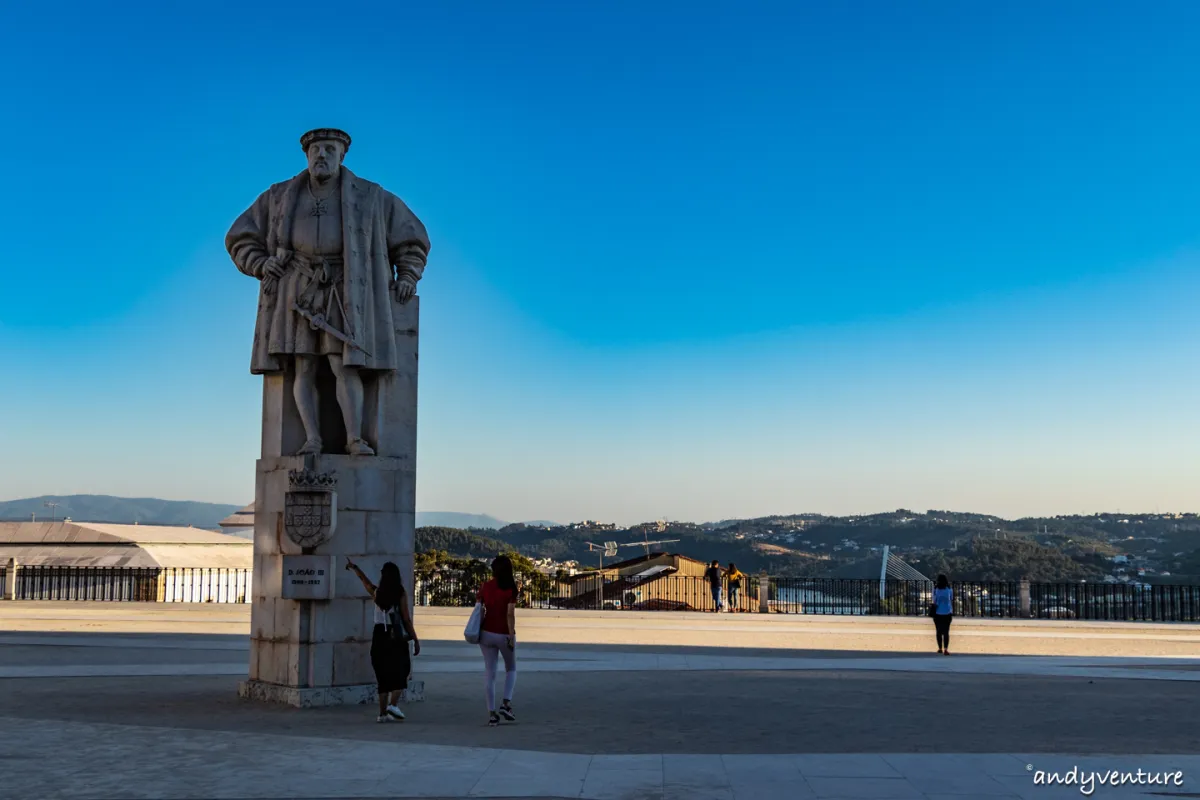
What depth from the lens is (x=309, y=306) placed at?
36.8 ft

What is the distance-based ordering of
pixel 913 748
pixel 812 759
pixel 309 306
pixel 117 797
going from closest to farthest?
pixel 117 797
pixel 812 759
pixel 913 748
pixel 309 306

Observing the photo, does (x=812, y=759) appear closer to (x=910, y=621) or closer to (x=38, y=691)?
(x=38, y=691)

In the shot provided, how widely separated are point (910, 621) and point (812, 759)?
21254 millimetres

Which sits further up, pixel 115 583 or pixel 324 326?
pixel 324 326

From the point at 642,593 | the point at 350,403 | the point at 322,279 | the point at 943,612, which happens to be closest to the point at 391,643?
the point at 350,403

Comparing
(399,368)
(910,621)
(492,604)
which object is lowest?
(910,621)

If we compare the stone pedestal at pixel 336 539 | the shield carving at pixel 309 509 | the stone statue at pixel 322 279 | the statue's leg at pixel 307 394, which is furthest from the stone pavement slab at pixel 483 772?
the stone statue at pixel 322 279

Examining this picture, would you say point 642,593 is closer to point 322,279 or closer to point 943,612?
point 943,612

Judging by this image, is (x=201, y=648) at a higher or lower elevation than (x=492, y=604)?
lower

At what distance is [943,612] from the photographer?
17.8 m

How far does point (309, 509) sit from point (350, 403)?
1.27 metres

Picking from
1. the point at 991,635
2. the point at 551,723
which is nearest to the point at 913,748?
the point at 551,723

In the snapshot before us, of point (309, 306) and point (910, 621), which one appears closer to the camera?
point (309, 306)

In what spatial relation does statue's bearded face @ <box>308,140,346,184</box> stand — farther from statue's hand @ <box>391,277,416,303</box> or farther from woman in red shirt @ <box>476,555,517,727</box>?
A: woman in red shirt @ <box>476,555,517,727</box>
